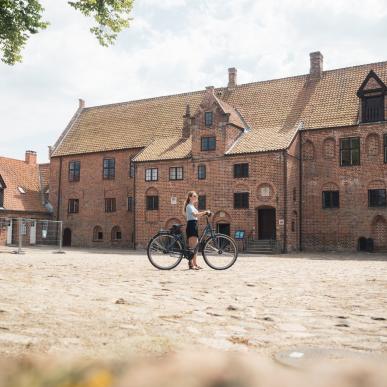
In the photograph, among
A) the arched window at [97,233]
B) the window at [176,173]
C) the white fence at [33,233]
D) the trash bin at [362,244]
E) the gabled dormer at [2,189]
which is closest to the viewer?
the white fence at [33,233]

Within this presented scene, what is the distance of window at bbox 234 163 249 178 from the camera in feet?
104

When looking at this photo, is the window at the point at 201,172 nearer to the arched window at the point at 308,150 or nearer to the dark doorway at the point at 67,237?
the arched window at the point at 308,150

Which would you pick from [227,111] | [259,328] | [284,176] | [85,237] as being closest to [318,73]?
[227,111]

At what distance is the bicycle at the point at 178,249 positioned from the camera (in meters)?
11.6

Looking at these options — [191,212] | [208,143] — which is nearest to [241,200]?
[208,143]

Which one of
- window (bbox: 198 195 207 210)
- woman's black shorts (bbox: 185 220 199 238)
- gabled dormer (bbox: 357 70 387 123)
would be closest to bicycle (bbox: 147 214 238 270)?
woman's black shorts (bbox: 185 220 199 238)

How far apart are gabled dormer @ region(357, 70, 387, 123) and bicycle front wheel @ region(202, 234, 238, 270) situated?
22.3 meters

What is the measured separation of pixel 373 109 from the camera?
30.8m

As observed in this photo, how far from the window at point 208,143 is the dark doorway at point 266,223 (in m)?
5.75

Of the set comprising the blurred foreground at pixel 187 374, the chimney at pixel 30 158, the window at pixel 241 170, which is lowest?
the blurred foreground at pixel 187 374

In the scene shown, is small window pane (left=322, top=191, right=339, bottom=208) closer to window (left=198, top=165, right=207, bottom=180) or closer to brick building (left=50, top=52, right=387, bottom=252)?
brick building (left=50, top=52, right=387, bottom=252)

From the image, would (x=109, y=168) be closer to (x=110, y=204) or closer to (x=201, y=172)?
(x=110, y=204)

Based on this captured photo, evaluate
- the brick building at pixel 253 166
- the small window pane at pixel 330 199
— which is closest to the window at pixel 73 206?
the brick building at pixel 253 166

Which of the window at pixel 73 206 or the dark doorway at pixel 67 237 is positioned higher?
the window at pixel 73 206
